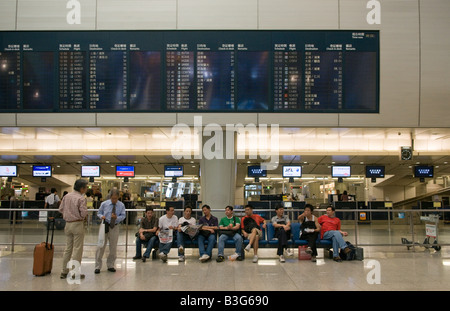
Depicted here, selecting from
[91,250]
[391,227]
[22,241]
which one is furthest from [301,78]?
[22,241]

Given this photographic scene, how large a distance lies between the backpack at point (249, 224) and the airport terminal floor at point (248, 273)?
2.15 feet

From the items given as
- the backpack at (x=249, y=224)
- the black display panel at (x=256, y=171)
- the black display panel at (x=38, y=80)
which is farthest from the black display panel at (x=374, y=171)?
the black display panel at (x=38, y=80)

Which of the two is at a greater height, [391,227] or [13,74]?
[13,74]

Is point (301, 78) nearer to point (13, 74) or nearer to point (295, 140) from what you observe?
point (295, 140)

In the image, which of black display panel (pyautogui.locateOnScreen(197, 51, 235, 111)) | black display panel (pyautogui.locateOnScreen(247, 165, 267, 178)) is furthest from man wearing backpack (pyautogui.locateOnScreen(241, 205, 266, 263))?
black display panel (pyautogui.locateOnScreen(247, 165, 267, 178))

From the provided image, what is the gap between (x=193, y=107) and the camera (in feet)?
33.4

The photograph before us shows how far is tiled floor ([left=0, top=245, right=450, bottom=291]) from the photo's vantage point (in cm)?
627

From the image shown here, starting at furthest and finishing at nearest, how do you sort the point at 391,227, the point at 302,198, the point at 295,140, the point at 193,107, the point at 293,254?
the point at 302,198
the point at 295,140
the point at 391,227
the point at 193,107
the point at 293,254

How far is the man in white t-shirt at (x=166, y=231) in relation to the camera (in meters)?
8.70

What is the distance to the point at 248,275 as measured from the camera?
23.5 feet

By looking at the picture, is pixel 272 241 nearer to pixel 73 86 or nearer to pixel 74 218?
pixel 74 218

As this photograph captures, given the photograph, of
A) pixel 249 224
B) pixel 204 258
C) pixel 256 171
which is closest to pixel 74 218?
pixel 204 258

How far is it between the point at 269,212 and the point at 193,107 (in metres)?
3.42

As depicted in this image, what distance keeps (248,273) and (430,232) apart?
5.69 meters
